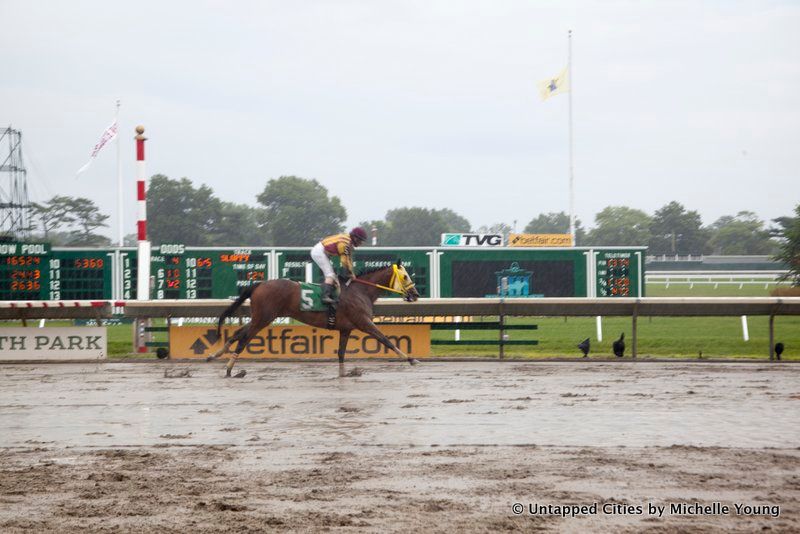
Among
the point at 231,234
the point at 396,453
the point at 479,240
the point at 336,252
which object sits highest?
the point at 231,234

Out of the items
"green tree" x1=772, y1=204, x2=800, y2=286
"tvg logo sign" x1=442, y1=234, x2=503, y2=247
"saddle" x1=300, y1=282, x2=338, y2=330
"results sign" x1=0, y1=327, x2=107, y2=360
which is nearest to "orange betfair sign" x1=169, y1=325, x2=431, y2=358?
"results sign" x1=0, y1=327, x2=107, y2=360

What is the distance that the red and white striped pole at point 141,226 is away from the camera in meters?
19.2

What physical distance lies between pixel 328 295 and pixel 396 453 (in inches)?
286

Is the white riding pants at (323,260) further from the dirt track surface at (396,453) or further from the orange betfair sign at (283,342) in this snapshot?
the orange betfair sign at (283,342)

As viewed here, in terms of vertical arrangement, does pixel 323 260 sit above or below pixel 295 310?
above

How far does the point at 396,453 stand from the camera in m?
7.49

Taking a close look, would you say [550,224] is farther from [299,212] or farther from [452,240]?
[452,240]

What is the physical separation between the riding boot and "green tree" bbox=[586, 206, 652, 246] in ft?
229

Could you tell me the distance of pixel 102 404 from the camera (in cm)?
1084

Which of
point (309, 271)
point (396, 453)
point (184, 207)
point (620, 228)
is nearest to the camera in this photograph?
point (396, 453)

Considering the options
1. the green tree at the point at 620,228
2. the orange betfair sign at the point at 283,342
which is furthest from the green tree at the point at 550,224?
the orange betfair sign at the point at 283,342

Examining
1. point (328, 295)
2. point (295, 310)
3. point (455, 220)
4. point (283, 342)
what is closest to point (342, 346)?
point (328, 295)

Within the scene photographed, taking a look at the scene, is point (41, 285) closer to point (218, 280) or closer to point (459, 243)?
point (218, 280)

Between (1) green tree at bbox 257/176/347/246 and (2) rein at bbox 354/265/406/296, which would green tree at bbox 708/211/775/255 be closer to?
(1) green tree at bbox 257/176/347/246
